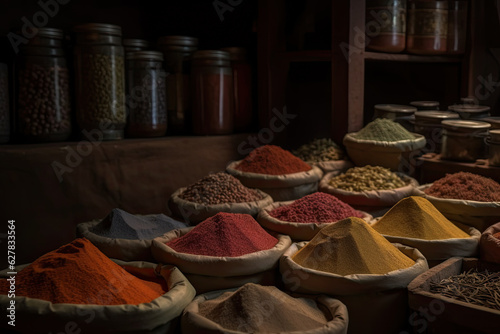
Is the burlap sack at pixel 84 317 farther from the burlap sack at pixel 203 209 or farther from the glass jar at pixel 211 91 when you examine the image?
the glass jar at pixel 211 91

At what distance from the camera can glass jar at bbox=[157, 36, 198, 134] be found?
7.29 ft

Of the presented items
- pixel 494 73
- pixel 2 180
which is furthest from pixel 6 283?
pixel 494 73

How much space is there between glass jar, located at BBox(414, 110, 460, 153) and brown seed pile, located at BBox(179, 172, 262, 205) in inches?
32.7

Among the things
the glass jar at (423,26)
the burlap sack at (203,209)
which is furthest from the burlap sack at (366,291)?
the glass jar at (423,26)

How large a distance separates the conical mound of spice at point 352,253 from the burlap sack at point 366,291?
34 millimetres

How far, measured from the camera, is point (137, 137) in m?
2.10

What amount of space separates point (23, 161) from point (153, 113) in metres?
0.55

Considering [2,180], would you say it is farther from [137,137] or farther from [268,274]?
[268,274]

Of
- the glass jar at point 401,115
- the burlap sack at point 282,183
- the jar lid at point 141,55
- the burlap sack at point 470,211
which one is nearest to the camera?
the burlap sack at point 470,211

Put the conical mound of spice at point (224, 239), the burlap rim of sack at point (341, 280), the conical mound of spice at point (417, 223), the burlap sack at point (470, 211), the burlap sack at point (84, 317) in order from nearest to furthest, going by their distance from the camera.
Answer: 1. the burlap sack at point (84, 317)
2. the burlap rim of sack at point (341, 280)
3. the conical mound of spice at point (224, 239)
4. the conical mound of spice at point (417, 223)
5. the burlap sack at point (470, 211)

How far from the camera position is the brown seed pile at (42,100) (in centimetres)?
181

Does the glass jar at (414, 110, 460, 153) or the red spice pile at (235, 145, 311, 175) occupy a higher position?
the glass jar at (414, 110, 460, 153)

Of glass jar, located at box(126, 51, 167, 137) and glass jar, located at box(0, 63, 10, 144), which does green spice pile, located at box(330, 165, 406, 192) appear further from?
glass jar, located at box(0, 63, 10, 144)

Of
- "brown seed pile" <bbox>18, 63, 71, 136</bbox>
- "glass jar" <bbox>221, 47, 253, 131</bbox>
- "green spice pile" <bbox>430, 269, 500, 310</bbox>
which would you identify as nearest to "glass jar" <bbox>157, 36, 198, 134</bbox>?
"glass jar" <bbox>221, 47, 253, 131</bbox>
